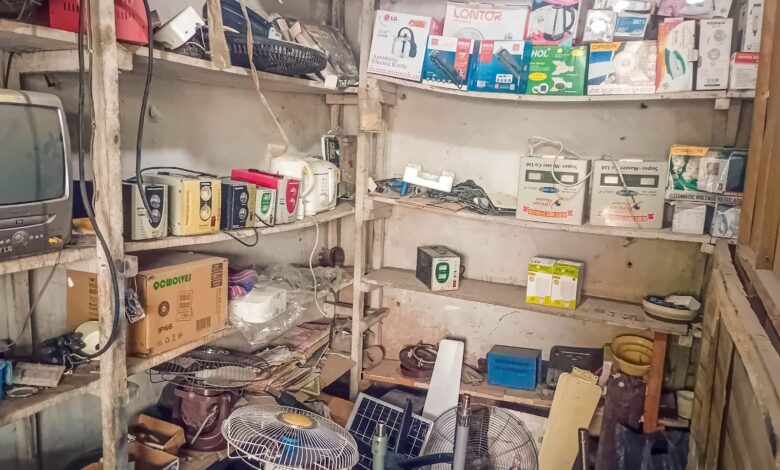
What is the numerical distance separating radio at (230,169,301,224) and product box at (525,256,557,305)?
100 centimetres

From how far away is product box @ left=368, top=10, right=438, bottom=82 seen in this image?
2244 millimetres

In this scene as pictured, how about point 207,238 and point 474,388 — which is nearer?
point 207,238

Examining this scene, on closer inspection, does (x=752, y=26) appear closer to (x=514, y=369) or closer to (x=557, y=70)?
(x=557, y=70)

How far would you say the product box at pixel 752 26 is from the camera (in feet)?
5.74

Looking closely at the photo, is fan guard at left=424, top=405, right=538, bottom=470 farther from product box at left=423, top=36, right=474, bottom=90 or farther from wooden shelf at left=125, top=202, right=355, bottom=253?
product box at left=423, top=36, right=474, bottom=90

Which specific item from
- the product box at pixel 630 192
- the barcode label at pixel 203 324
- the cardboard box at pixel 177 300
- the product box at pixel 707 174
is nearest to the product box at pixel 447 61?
the product box at pixel 630 192

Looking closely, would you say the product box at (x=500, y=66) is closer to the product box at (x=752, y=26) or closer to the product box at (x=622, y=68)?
the product box at (x=622, y=68)

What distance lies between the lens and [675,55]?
6.24 ft

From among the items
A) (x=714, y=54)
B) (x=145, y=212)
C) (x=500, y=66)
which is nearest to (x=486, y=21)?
(x=500, y=66)

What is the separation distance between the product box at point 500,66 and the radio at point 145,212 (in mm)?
1263

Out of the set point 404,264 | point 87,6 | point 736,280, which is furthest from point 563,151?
point 87,6

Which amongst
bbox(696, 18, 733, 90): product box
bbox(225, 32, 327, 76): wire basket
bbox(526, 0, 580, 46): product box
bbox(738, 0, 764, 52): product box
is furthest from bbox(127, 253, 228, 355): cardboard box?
bbox(738, 0, 764, 52): product box

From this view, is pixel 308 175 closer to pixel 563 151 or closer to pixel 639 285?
pixel 563 151

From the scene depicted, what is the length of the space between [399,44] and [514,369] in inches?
58.2
